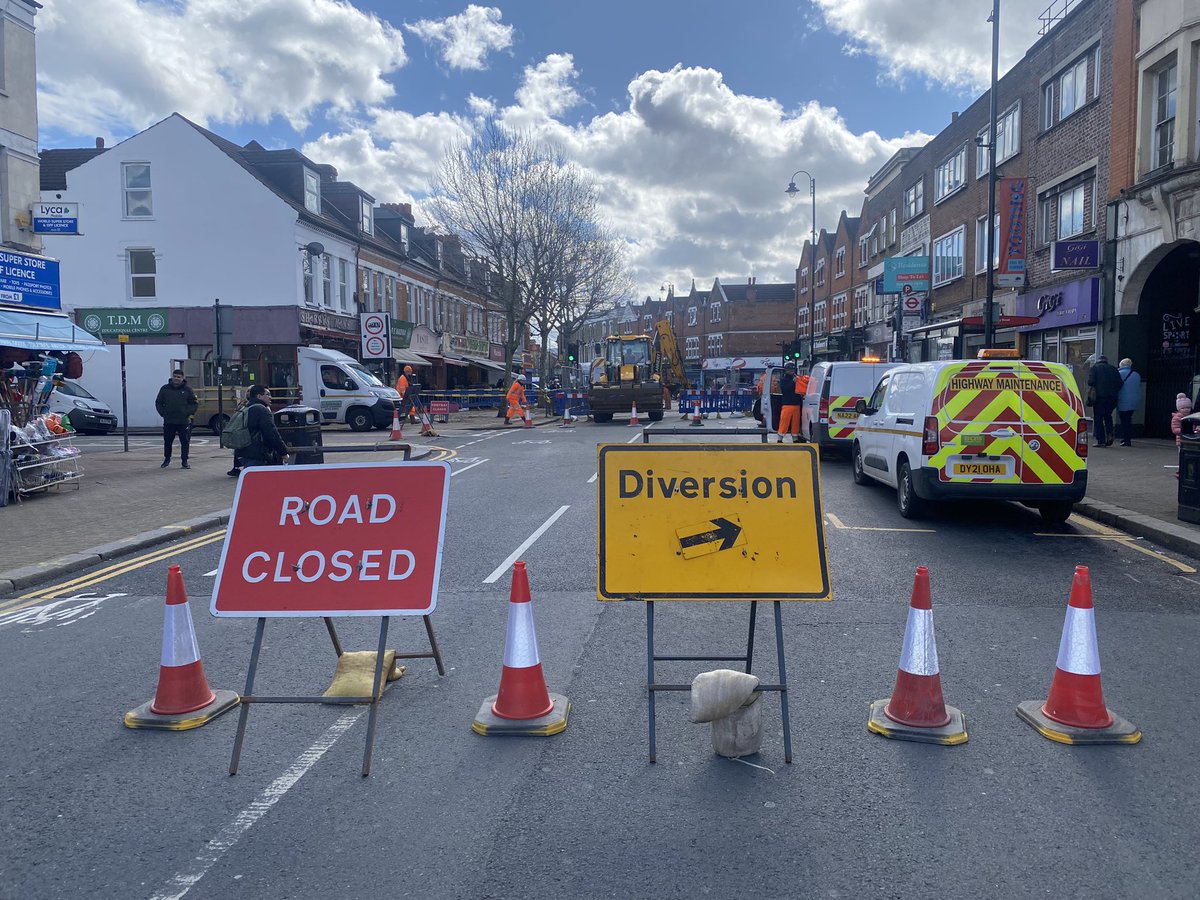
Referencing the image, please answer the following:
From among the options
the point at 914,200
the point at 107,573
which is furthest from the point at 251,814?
the point at 914,200

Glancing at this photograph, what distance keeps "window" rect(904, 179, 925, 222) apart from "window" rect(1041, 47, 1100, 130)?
12.1 meters

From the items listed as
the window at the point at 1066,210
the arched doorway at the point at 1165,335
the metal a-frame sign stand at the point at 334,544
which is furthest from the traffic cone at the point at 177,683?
the window at the point at 1066,210

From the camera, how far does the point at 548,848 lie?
11.0 feet

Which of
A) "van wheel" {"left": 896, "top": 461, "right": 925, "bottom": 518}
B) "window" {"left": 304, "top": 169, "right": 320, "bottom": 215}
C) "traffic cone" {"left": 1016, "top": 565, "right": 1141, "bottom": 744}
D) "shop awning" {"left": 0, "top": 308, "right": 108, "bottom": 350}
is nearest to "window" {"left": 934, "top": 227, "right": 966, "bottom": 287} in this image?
"van wheel" {"left": 896, "top": 461, "right": 925, "bottom": 518}

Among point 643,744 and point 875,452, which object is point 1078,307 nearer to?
point 875,452

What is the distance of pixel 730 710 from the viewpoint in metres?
4.05

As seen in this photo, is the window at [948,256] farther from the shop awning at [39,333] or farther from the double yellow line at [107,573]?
the double yellow line at [107,573]

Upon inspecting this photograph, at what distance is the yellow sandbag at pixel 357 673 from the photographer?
486 centimetres

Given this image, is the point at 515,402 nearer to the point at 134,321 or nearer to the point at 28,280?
the point at 134,321

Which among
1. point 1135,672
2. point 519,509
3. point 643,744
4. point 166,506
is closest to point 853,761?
point 643,744

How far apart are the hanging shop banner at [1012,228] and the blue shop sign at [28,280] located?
22239 mm

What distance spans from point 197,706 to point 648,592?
8.19ft

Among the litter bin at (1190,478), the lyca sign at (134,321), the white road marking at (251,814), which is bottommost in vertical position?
the white road marking at (251,814)

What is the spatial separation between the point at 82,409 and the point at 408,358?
17.5 m
